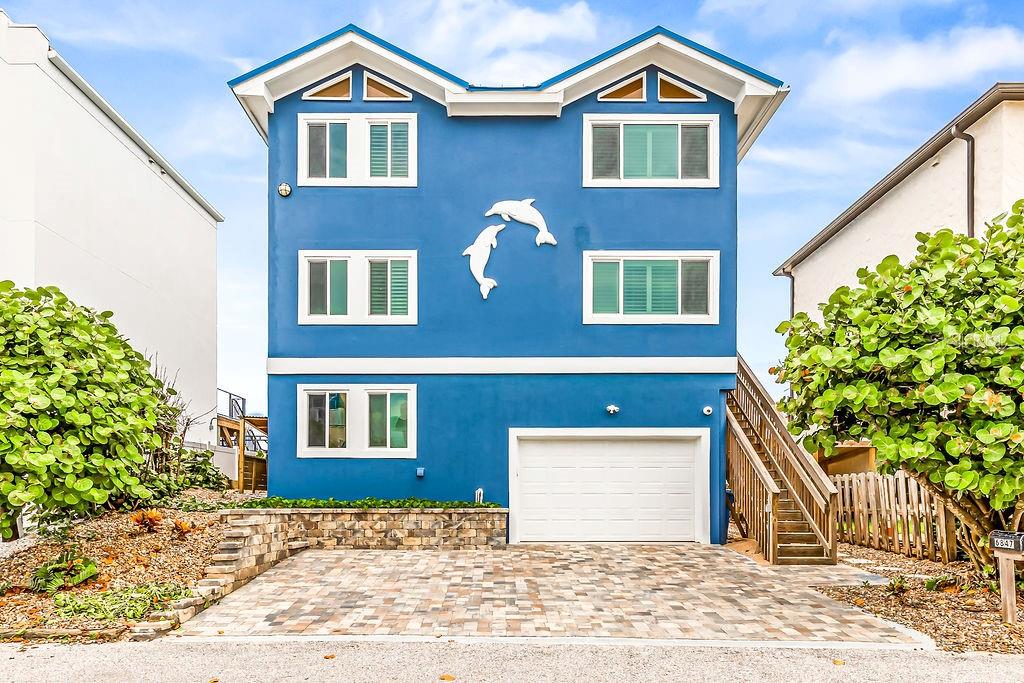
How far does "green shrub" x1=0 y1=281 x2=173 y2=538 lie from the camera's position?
27.4 feet

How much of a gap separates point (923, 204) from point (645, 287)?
7654mm

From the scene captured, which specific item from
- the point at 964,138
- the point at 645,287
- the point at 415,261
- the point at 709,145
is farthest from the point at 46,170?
the point at 964,138

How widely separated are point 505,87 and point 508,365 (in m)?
4.89

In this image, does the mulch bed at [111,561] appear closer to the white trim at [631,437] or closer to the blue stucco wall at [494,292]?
the blue stucco wall at [494,292]

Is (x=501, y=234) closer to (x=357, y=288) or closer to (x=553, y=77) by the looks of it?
(x=357, y=288)

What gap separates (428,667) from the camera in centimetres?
676

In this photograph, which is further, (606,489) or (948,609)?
(606,489)

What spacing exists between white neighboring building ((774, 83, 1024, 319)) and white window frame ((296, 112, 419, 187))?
983 cm

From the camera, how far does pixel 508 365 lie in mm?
13859

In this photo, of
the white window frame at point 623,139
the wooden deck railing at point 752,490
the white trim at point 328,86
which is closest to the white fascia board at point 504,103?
the white window frame at point 623,139

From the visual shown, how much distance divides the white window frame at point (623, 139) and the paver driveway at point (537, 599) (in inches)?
251

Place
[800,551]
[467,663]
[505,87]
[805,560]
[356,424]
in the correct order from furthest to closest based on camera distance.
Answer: [505,87] → [356,424] → [800,551] → [805,560] → [467,663]

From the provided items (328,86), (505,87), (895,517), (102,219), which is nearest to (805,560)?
(895,517)

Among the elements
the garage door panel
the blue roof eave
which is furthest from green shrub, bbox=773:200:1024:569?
the blue roof eave
